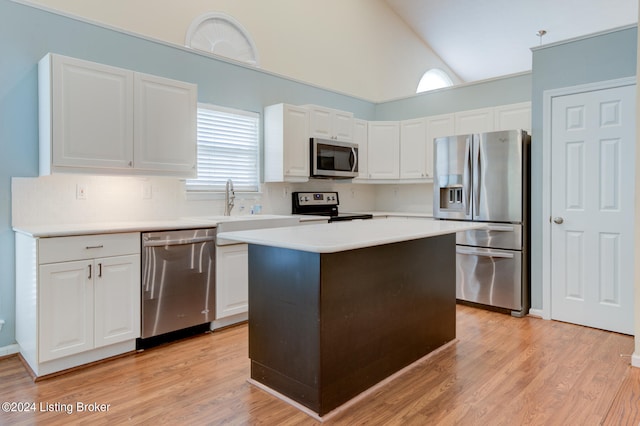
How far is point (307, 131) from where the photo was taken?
4.57 meters

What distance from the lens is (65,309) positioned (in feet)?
8.38

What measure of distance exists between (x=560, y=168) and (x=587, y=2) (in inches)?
151

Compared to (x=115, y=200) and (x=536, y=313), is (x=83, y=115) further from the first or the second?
(x=536, y=313)

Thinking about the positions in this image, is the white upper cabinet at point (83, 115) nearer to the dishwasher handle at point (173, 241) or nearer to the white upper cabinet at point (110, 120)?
the white upper cabinet at point (110, 120)

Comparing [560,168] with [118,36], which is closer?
→ [118,36]

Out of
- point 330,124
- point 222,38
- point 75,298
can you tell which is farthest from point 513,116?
point 75,298

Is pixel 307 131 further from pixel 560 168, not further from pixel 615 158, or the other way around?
pixel 615 158

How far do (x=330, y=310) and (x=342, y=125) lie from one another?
3.31 metres

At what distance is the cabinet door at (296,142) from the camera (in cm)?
436

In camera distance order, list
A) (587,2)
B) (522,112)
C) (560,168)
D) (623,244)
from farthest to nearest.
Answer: (587,2) < (522,112) < (560,168) < (623,244)

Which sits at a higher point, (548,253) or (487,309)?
(548,253)

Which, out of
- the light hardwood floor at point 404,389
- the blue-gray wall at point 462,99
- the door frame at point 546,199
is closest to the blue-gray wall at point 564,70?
the door frame at point 546,199

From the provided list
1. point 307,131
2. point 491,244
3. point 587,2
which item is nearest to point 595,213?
point 491,244

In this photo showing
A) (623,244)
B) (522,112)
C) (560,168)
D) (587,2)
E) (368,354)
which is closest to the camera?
(368,354)
